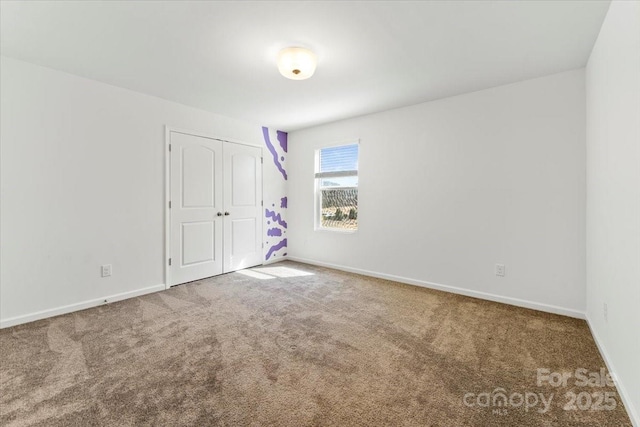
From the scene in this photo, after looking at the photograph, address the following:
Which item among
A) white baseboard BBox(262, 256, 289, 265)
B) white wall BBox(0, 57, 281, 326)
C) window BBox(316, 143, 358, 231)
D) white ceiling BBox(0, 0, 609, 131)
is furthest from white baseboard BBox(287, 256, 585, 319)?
white wall BBox(0, 57, 281, 326)

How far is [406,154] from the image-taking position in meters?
3.83

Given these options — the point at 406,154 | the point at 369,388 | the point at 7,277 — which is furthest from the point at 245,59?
the point at 7,277

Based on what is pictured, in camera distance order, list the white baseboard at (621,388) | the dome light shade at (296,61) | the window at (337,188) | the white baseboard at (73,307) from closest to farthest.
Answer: the white baseboard at (621,388), the dome light shade at (296,61), the white baseboard at (73,307), the window at (337,188)

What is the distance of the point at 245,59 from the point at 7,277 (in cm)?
300

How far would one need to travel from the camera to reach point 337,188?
15.5ft

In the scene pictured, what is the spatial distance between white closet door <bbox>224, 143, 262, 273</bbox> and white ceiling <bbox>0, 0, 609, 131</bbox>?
1311 mm

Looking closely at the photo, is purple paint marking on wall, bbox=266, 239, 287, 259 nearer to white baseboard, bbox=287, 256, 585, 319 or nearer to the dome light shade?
white baseboard, bbox=287, 256, 585, 319

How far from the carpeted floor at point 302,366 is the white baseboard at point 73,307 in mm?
102

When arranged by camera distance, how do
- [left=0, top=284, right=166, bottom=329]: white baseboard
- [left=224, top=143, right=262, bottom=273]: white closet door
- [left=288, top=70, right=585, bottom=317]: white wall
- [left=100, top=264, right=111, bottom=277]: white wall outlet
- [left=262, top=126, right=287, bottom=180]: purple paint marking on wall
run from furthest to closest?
1. [left=262, top=126, right=287, bottom=180]: purple paint marking on wall
2. [left=224, top=143, right=262, bottom=273]: white closet door
3. [left=100, top=264, right=111, bottom=277]: white wall outlet
4. [left=288, top=70, right=585, bottom=317]: white wall
5. [left=0, top=284, right=166, bottom=329]: white baseboard

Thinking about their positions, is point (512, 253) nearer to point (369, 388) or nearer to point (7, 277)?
point (369, 388)

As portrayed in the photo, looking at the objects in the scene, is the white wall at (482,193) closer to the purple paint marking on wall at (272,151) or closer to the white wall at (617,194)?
the white wall at (617,194)

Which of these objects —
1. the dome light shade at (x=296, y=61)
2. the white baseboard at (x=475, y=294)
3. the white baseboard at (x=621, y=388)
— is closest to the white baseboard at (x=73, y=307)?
the white baseboard at (x=475, y=294)

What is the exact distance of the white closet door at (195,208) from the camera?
373 centimetres

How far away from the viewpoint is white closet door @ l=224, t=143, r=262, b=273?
4352 mm
